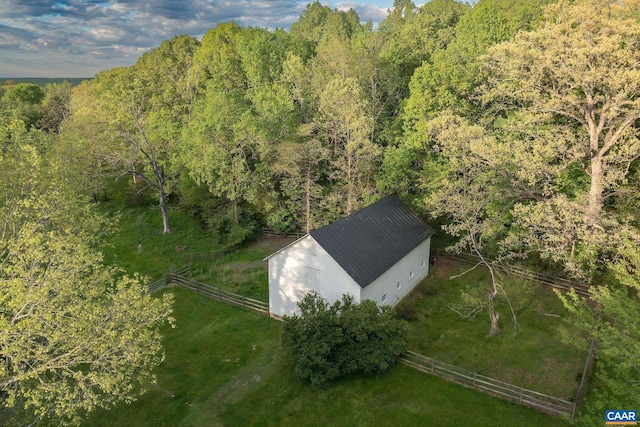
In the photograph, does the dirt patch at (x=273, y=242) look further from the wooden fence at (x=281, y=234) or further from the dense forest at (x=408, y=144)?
the dense forest at (x=408, y=144)

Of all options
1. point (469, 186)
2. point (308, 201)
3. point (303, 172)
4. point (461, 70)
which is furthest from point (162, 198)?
point (461, 70)

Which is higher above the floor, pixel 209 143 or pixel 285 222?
pixel 209 143

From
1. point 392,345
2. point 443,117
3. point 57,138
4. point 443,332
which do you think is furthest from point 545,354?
point 57,138

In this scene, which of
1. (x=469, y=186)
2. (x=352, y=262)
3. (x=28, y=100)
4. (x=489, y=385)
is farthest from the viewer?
(x=28, y=100)

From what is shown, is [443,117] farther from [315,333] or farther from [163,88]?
[163,88]

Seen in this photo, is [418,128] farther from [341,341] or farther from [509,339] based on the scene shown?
[341,341]

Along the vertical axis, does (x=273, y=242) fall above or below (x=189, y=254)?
above

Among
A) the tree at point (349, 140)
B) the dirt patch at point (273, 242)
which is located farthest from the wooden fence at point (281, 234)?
the tree at point (349, 140)
